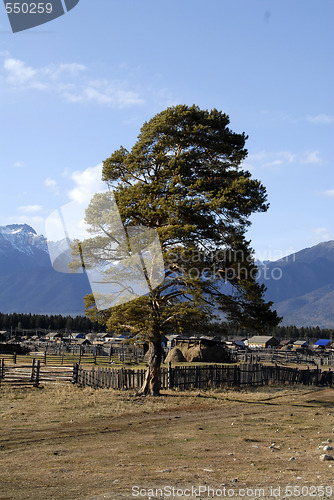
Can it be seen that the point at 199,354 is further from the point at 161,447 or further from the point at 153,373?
the point at 161,447

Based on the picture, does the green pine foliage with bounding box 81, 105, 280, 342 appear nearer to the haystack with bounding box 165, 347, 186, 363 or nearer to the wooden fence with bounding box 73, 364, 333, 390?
the wooden fence with bounding box 73, 364, 333, 390

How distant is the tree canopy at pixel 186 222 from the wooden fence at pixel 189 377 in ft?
8.37

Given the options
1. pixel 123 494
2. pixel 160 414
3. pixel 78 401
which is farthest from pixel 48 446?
pixel 78 401

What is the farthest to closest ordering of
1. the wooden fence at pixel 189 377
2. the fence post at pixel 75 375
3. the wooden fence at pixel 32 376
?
the wooden fence at pixel 32 376 < the fence post at pixel 75 375 < the wooden fence at pixel 189 377

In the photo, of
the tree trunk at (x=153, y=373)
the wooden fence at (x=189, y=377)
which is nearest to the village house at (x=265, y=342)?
the wooden fence at (x=189, y=377)

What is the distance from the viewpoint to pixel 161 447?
47.0 ft

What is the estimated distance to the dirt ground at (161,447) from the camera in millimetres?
9586

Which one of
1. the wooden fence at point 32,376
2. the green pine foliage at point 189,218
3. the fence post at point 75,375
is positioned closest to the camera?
the green pine foliage at point 189,218

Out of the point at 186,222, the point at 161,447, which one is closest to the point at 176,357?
the point at 186,222

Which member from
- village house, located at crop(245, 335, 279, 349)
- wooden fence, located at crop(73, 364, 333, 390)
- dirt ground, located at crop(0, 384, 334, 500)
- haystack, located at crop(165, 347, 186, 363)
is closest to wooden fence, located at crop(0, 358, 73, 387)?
wooden fence, located at crop(73, 364, 333, 390)

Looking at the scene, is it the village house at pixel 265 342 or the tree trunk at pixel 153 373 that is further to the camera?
the village house at pixel 265 342

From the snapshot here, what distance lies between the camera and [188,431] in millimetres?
17297

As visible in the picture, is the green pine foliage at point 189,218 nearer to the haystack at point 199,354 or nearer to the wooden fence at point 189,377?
the wooden fence at point 189,377

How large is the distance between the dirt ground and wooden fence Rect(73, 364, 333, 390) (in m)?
2.64
